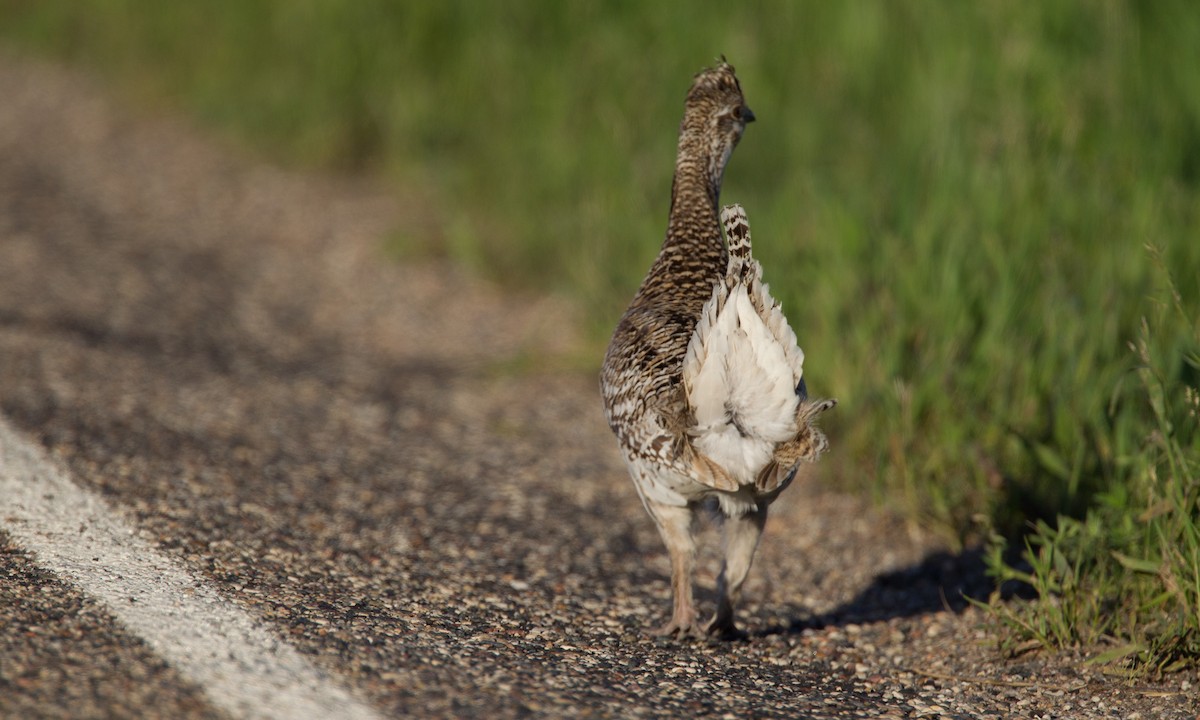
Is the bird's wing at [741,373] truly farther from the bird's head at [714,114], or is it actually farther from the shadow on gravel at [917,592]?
the bird's head at [714,114]

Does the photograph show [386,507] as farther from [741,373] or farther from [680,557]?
[741,373]

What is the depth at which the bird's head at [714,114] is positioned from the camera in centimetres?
444

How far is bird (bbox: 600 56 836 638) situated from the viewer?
10.7 feet

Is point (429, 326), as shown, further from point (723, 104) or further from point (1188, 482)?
point (1188, 482)

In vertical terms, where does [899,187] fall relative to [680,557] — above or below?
above

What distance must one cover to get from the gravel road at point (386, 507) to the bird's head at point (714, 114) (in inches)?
57.1

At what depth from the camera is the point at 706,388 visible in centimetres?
332

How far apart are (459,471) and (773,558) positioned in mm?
1291

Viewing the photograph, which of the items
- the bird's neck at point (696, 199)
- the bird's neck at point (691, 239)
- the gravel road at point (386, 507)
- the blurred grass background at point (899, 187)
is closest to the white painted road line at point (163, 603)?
the gravel road at point (386, 507)

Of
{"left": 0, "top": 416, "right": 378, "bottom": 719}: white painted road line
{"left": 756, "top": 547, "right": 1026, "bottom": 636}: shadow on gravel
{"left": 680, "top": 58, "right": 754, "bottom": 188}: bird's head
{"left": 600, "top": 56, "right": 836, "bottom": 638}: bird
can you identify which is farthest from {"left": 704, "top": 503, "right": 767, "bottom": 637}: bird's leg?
{"left": 0, "top": 416, "right": 378, "bottom": 719}: white painted road line

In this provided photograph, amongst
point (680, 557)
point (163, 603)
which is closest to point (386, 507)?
point (680, 557)

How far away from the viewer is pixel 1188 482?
11.9ft

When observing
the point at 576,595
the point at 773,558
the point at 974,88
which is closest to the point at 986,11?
the point at 974,88

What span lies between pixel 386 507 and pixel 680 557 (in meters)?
1.33
